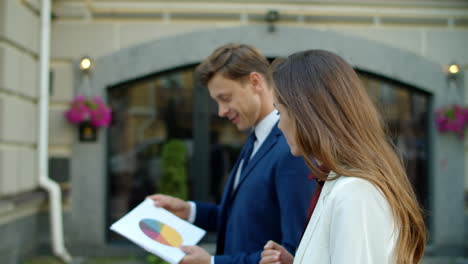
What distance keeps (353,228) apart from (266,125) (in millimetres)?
1033

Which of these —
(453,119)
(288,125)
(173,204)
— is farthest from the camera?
(453,119)

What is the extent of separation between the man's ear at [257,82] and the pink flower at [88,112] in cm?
352

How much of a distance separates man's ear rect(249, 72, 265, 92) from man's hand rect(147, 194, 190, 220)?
0.72m

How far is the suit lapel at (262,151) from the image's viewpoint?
77.2 inches

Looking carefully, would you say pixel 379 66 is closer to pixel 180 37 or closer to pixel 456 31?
pixel 456 31

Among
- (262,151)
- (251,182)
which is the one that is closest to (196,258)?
(251,182)

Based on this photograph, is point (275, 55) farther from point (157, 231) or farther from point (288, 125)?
point (288, 125)

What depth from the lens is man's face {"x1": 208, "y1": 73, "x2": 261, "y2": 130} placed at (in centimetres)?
218

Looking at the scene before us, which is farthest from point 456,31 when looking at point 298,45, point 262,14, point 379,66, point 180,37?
point 180,37

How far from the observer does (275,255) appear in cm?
155

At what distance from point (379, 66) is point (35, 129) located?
4215mm

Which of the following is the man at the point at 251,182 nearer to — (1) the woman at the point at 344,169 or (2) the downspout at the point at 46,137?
(1) the woman at the point at 344,169

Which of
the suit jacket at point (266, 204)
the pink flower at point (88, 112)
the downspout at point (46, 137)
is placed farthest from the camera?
the pink flower at point (88, 112)

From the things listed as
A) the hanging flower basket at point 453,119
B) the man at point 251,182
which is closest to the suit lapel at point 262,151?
the man at point 251,182
